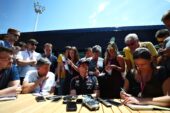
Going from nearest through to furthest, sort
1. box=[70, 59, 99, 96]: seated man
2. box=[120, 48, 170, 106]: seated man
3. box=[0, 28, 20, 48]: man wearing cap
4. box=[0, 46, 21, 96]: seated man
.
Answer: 1. box=[120, 48, 170, 106]: seated man
2. box=[0, 46, 21, 96]: seated man
3. box=[70, 59, 99, 96]: seated man
4. box=[0, 28, 20, 48]: man wearing cap

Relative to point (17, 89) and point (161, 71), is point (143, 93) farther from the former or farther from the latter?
point (17, 89)

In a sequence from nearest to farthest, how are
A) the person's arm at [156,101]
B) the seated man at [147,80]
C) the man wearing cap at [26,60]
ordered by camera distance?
the person's arm at [156,101] < the seated man at [147,80] < the man wearing cap at [26,60]

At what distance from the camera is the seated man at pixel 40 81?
11.6ft

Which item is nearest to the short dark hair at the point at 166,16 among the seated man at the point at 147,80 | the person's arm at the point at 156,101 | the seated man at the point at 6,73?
the seated man at the point at 147,80

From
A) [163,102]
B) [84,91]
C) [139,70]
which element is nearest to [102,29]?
[84,91]

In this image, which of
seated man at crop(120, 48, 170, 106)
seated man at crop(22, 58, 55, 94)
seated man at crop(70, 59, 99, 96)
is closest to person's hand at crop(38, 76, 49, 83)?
seated man at crop(22, 58, 55, 94)

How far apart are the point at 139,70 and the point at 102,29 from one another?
11.2 ft

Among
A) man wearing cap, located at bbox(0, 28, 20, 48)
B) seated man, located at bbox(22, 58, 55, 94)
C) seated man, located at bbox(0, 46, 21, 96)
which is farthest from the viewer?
man wearing cap, located at bbox(0, 28, 20, 48)

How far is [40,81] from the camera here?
3539mm

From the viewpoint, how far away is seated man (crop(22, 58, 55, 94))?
3.55m

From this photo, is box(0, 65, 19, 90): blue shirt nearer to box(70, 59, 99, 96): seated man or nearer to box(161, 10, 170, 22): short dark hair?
box(70, 59, 99, 96): seated man

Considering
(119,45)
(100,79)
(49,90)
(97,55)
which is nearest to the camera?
(49,90)

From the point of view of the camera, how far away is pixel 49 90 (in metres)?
3.66

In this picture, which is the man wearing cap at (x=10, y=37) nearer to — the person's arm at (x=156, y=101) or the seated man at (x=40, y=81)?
the seated man at (x=40, y=81)
